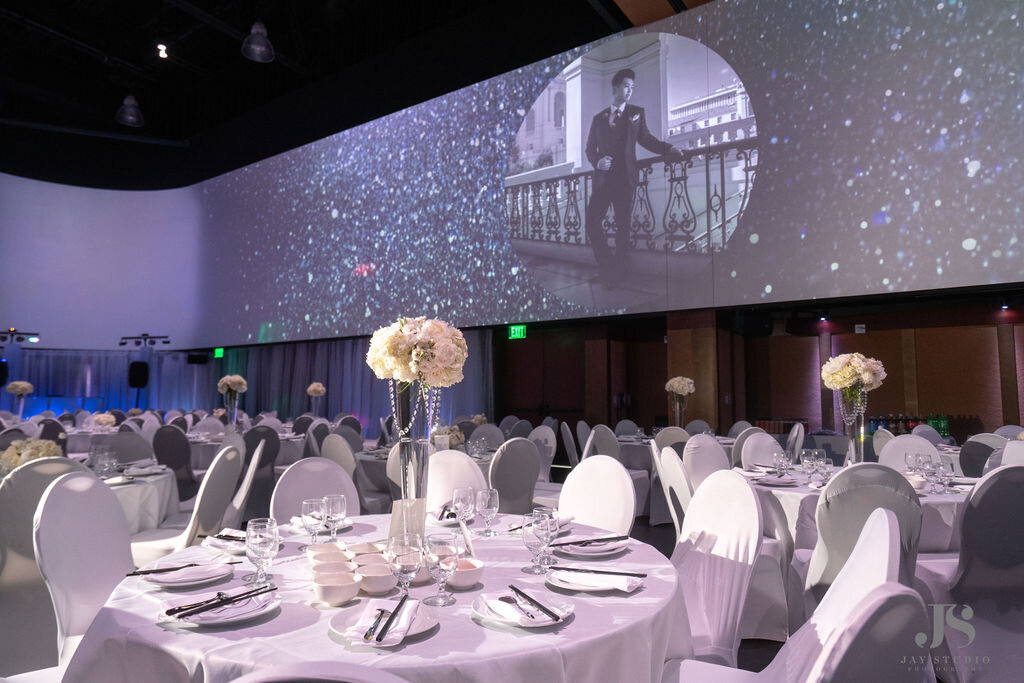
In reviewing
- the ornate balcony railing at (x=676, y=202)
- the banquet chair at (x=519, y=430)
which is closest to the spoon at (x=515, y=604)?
the banquet chair at (x=519, y=430)

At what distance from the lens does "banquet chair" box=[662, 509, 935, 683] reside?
3.03 ft

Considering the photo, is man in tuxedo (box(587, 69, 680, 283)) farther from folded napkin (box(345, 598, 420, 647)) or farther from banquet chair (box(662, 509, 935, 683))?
folded napkin (box(345, 598, 420, 647))

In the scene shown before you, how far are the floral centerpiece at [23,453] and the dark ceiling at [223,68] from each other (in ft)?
26.5

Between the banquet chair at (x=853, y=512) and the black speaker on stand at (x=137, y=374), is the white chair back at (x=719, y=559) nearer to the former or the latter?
the banquet chair at (x=853, y=512)

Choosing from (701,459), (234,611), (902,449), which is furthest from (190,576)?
(902,449)

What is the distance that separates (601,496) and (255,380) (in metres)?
12.8

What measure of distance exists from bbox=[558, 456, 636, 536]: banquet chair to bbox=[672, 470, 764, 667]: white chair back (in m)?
0.36

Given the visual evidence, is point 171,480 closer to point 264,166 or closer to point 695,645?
point 695,645

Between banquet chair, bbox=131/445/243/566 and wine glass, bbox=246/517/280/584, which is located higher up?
wine glass, bbox=246/517/280/584

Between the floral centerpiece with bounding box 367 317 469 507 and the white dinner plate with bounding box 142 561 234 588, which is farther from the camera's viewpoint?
the floral centerpiece with bounding box 367 317 469 507

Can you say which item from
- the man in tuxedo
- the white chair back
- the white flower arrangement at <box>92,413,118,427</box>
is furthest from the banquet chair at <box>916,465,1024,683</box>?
the white flower arrangement at <box>92,413,118,427</box>

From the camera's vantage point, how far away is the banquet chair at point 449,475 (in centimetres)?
339

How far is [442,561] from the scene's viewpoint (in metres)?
1.53

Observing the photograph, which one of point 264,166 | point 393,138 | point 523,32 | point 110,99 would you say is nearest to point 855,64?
point 523,32
